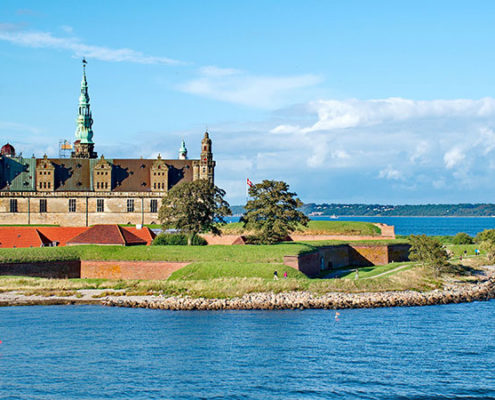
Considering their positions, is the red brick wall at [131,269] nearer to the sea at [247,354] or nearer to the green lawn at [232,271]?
the green lawn at [232,271]

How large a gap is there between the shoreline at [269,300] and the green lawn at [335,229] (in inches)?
989

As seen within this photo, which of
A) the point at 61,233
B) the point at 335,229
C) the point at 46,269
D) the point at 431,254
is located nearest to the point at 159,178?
the point at 61,233

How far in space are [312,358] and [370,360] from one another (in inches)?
108

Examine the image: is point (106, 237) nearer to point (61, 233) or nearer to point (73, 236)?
point (73, 236)

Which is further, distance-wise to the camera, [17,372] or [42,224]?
[42,224]

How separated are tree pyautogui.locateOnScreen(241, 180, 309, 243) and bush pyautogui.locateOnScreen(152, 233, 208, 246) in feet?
17.2

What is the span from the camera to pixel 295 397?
28.1 m

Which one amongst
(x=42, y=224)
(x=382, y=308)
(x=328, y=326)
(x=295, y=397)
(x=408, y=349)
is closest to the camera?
(x=295, y=397)

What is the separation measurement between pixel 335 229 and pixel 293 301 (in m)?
31.6

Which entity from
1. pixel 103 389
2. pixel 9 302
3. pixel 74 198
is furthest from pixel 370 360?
pixel 74 198

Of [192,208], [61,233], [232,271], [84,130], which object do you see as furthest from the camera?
[84,130]

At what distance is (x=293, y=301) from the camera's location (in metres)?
47.3

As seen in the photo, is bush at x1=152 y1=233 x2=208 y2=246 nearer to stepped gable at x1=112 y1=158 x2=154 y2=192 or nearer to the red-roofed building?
the red-roofed building

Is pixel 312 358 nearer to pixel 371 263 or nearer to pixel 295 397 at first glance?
pixel 295 397
